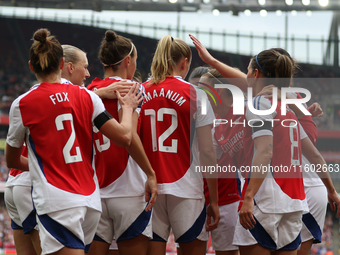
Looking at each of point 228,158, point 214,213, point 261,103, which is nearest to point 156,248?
point 214,213

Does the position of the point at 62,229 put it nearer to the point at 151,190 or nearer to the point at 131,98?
the point at 151,190

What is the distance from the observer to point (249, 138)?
9.53 ft

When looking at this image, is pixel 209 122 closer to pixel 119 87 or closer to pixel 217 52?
pixel 119 87

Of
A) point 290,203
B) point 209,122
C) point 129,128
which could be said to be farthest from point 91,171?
point 290,203

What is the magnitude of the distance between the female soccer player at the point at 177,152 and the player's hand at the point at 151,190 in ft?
0.61

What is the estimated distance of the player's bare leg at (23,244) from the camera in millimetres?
3592

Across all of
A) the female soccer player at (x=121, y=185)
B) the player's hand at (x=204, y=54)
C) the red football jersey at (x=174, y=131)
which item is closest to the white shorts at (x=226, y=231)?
the red football jersey at (x=174, y=131)

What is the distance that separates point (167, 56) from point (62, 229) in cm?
155

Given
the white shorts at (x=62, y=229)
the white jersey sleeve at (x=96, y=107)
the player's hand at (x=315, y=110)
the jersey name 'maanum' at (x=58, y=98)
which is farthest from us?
the player's hand at (x=315, y=110)

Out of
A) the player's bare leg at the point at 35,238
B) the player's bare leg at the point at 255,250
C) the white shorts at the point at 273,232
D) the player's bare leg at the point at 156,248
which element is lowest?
the player's bare leg at the point at 35,238

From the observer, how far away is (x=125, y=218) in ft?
9.02

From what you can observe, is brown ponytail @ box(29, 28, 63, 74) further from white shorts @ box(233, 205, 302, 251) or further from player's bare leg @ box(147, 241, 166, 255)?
white shorts @ box(233, 205, 302, 251)

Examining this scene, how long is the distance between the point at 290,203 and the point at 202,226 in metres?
0.70

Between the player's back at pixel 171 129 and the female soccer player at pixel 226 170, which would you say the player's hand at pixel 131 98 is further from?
the female soccer player at pixel 226 170
